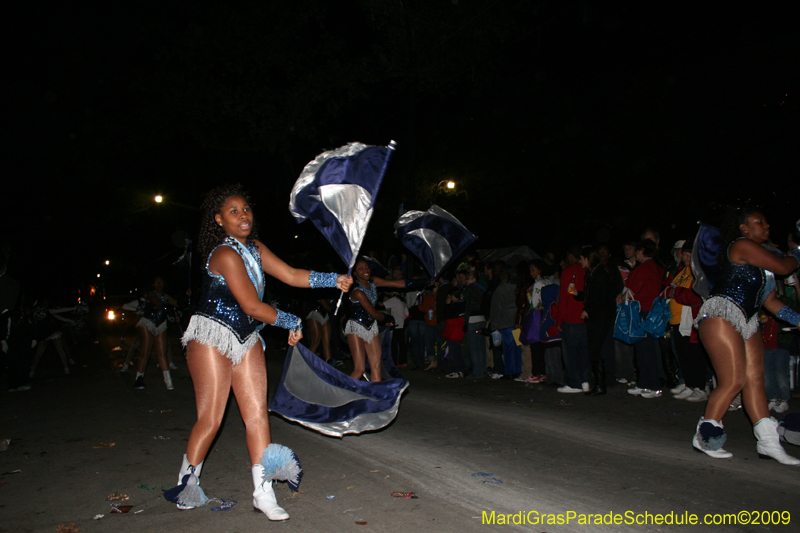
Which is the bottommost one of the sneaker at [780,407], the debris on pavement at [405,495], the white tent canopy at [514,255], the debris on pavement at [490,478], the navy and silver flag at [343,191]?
the debris on pavement at [405,495]

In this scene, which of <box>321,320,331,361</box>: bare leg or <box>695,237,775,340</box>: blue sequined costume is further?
<box>321,320,331,361</box>: bare leg

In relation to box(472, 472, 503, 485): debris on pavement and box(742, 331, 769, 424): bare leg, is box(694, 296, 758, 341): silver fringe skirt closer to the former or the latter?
box(742, 331, 769, 424): bare leg

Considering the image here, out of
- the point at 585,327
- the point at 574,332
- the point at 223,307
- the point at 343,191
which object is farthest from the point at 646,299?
the point at 223,307

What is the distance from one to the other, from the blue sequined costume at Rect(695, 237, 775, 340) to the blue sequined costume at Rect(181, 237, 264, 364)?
3.65 m

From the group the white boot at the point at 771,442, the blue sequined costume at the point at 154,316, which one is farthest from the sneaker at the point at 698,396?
the blue sequined costume at the point at 154,316

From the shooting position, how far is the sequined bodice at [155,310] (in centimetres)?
990

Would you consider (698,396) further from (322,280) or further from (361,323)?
(322,280)

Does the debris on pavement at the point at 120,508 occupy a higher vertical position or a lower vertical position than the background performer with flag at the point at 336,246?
lower

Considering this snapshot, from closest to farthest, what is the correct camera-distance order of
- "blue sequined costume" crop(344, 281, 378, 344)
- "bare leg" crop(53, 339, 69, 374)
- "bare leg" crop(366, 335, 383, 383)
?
"bare leg" crop(366, 335, 383, 383)
"blue sequined costume" crop(344, 281, 378, 344)
"bare leg" crop(53, 339, 69, 374)

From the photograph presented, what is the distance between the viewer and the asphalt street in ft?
12.2

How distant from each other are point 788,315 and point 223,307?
4431 mm

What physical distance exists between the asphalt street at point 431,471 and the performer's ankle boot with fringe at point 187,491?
100 millimetres

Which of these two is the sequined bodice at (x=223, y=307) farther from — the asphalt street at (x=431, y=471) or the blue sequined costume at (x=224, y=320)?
the asphalt street at (x=431, y=471)

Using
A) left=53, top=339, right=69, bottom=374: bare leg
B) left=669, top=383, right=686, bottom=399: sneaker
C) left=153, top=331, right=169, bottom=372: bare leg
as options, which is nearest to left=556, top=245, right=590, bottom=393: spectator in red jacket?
left=669, top=383, right=686, bottom=399: sneaker
